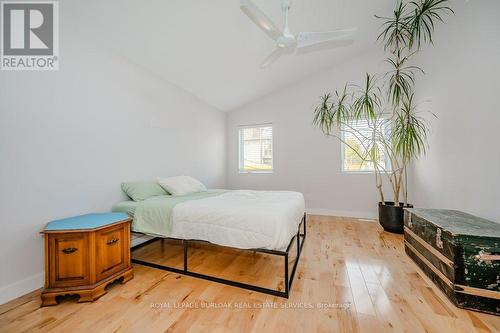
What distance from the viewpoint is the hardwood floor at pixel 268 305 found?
132cm

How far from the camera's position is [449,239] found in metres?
1.54

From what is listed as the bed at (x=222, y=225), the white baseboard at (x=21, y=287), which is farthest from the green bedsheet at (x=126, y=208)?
the white baseboard at (x=21, y=287)

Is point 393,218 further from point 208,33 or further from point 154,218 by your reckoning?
point 208,33

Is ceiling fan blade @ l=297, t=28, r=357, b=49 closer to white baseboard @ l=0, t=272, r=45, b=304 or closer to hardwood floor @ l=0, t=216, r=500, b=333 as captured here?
hardwood floor @ l=0, t=216, r=500, b=333

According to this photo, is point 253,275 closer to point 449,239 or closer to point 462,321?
point 462,321

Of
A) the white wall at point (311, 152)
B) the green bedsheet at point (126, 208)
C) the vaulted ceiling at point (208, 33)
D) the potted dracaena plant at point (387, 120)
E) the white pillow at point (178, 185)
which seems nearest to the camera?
the vaulted ceiling at point (208, 33)

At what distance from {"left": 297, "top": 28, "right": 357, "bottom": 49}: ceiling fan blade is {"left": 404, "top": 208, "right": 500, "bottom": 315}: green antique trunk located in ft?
→ 6.68

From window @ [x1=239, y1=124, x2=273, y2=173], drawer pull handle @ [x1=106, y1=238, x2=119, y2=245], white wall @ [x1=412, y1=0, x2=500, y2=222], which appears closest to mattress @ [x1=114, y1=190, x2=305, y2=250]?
drawer pull handle @ [x1=106, y1=238, x2=119, y2=245]

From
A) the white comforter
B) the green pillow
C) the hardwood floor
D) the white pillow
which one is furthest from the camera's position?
the white pillow

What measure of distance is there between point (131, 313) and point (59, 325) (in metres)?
0.43

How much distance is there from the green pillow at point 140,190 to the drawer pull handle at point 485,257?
3.19 meters

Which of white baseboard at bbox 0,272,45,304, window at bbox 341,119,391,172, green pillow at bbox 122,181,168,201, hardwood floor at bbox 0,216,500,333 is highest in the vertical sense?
window at bbox 341,119,391,172

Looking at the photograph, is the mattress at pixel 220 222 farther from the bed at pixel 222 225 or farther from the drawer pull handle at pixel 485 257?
the drawer pull handle at pixel 485 257

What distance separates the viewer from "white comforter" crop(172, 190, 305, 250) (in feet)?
5.43
